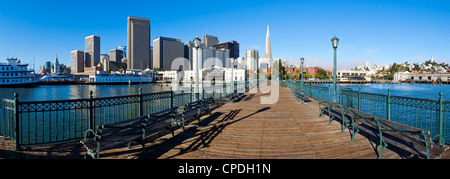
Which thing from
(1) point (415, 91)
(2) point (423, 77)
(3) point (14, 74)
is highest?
(2) point (423, 77)

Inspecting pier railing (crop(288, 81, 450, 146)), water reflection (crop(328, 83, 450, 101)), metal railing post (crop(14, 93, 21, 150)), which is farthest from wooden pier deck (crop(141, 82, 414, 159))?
water reflection (crop(328, 83, 450, 101))

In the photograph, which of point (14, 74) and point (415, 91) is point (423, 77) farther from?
point (14, 74)

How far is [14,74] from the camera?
9206 centimetres

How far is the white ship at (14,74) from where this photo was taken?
87688mm

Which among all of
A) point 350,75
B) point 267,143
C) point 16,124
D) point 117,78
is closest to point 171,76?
point 117,78

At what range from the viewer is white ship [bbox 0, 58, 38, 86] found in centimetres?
8769

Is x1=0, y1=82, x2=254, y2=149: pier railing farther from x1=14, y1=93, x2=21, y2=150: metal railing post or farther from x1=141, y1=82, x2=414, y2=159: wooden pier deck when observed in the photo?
x1=141, y1=82, x2=414, y2=159: wooden pier deck

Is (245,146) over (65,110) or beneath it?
over

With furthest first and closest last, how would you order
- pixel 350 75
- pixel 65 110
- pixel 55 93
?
pixel 350 75 → pixel 55 93 → pixel 65 110

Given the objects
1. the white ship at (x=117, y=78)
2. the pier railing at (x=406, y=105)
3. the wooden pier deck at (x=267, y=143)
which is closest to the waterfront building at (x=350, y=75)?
the white ship at (x=117, y=78)

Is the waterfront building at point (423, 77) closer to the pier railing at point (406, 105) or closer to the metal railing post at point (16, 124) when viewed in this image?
the pier railing at point (406, 105)

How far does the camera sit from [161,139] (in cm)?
623

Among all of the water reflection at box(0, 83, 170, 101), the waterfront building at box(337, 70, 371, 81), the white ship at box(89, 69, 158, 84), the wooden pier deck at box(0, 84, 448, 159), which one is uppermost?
the waterfront building at box(337, 70, 371, 81)
